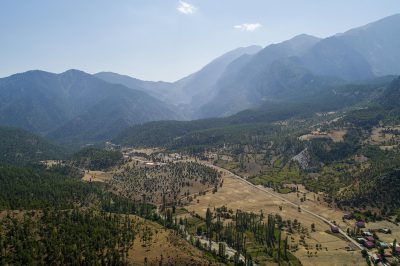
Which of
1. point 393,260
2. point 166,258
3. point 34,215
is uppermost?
point 34,215

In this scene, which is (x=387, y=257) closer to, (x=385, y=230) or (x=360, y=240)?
(x=360, y=240)

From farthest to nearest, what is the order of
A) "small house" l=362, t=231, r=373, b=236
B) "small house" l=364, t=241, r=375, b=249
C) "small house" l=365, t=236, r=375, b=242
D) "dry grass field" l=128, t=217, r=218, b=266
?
"small house" l=362, t=231, r=373, b=236 → "small house" l=365, t=236, r=375, b=242 → "small house" l=364, t=241, r=375, b=249 → "dry grass field" l=128, t=217, r=218, b=266

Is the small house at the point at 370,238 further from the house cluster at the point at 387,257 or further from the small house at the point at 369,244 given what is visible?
the house cluster at the point at 387,257

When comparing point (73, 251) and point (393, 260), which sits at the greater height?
point (73, 251)

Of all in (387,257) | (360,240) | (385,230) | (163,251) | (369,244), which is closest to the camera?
(163,251)

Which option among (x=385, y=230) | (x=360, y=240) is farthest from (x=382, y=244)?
(x=385, y=230)

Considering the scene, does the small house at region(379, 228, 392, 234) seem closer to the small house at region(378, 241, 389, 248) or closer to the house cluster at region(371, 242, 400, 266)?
the small house at region(378, 241, 389, 248)

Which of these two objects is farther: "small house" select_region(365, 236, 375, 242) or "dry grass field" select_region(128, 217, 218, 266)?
"small house" select_region(365, 236, 375, 242)

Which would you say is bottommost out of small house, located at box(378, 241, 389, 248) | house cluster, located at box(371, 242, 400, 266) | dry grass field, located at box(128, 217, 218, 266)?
house cluster, located at box(371, 242, 400, 266)

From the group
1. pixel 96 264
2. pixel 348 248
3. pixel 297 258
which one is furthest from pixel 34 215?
pixel 348 248

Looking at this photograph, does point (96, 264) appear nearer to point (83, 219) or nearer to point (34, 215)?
point (83, 219)

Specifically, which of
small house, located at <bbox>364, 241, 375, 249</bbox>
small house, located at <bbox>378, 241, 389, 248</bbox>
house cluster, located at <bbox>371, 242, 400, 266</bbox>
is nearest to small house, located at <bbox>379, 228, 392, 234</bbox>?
small house, located at <bbox>378, 241, 389, 248</bbox>
